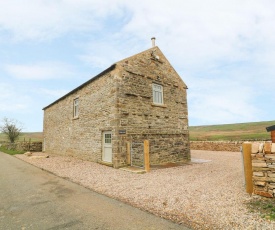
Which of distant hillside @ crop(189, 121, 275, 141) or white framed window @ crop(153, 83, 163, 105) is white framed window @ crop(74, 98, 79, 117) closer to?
white framed window @ crop(153, 83, 163, 105)

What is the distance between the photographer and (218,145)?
22109 mm

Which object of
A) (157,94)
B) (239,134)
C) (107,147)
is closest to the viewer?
(107,147)

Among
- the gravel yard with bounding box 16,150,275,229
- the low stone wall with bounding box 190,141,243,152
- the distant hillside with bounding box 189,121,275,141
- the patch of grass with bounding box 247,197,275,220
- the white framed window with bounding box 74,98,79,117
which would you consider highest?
the white framed window with bounding box 74,98,79,117

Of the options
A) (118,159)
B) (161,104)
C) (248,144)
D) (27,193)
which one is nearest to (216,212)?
(248,144)

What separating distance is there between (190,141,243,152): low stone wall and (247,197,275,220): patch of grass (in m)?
16.2

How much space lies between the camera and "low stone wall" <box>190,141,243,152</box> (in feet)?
66.3

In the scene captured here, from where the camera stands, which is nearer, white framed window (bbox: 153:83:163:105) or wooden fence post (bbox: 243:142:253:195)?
wooden fence post (bbox: 243:142:253:195)

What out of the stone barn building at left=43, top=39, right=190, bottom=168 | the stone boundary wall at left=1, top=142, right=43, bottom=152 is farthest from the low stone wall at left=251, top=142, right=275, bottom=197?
the stone boundary wall at left=1, top=142, right=43, bottom=152

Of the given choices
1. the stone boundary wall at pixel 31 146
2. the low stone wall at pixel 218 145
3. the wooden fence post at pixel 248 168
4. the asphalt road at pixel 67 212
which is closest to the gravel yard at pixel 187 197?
the wooden fence post at pixel 248 168

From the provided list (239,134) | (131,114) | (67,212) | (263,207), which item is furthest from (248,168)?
(239,134)

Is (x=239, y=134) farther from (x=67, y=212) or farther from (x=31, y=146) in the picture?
(x=67, y=212)

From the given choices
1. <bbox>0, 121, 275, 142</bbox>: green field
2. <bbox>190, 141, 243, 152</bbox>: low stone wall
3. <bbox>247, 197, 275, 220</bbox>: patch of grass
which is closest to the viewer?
<bbox>247, 197, 275, 220</bbox>: patch of grass

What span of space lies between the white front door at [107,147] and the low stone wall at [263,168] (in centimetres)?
780

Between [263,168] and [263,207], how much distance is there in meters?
1.09
